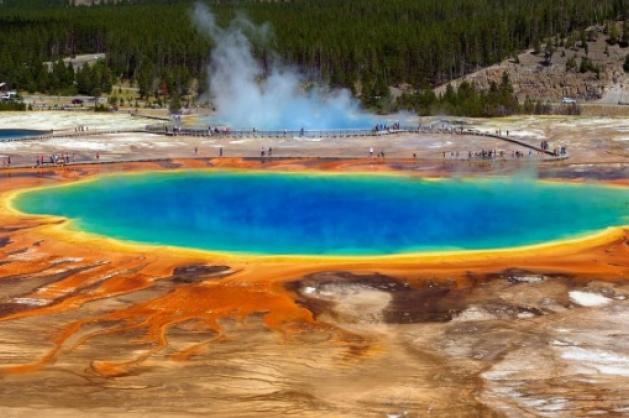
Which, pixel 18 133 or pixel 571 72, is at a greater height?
pixel 571 72

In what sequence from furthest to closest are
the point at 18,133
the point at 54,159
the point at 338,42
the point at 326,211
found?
1. the point at 338,42
2. the point at 18,133
3. the point at 54,159
4. the point at 326,211

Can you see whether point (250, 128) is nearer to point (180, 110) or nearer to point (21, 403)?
point (180, 110)

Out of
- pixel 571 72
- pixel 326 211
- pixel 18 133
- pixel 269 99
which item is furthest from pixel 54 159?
pixel 571 72

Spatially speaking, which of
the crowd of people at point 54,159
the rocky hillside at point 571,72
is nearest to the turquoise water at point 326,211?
the crowd of people at point 54,159

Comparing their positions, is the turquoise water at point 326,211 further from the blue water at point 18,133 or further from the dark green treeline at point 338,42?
the dark green treeline at point 338,42

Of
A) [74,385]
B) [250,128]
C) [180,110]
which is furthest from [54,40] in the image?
[74,385]

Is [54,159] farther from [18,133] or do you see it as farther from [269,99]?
[269,99]

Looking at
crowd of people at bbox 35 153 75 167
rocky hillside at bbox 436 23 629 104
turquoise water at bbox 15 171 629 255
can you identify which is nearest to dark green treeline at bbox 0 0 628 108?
rocky hillside at bbox 436 23 629 104

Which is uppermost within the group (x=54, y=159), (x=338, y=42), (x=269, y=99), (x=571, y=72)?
(x=338, y=42)
